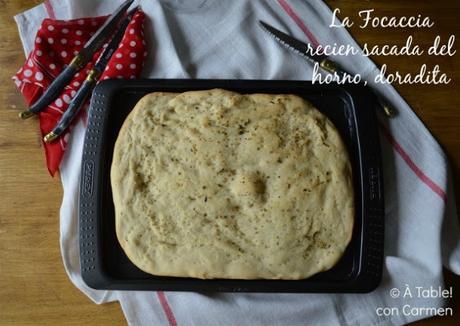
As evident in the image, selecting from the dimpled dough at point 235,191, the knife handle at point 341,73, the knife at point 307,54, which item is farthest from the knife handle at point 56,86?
the knife handle at point 341,73

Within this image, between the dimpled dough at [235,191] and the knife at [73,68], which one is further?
the knife at [73,68]

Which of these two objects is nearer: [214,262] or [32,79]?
[214,262]

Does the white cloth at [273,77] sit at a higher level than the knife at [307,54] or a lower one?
lower

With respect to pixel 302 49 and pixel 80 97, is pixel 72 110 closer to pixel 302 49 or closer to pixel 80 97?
pixel 80 97

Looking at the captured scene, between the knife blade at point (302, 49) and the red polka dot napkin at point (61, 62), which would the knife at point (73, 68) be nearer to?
the red polka dot napkin at point (61, 62)

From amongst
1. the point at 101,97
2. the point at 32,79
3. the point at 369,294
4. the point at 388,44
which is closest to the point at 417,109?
the point at 388,44

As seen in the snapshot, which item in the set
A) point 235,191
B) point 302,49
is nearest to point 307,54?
point 302,49

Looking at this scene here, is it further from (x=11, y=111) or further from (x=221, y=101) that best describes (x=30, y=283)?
(x=221, y=101)

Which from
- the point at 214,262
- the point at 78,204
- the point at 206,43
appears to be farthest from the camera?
the point at 206,43
